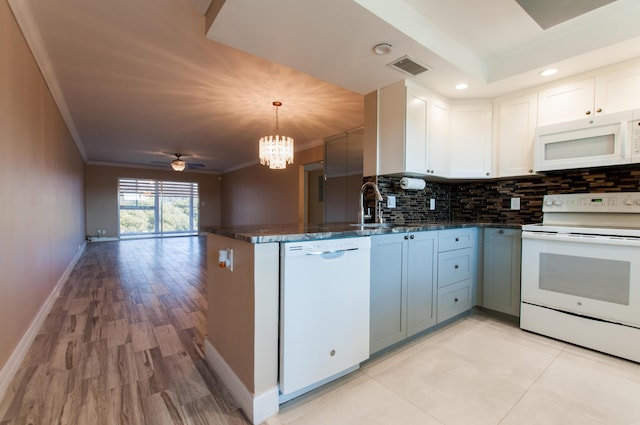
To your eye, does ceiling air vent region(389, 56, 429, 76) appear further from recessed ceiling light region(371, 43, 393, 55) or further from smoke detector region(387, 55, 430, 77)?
recessed ceiling light region(371, 43, 393, 55)

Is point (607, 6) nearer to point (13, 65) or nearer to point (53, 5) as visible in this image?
point (53, 5)

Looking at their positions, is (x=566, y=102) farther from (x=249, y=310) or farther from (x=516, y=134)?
(x=249, y=310)

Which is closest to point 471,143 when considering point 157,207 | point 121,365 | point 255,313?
point 255,313

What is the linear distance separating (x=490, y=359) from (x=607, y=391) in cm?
58

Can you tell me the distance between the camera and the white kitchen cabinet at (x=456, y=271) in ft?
7.86

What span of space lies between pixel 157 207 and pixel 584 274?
1056 cm

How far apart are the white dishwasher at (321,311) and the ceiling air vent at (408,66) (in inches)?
58.1

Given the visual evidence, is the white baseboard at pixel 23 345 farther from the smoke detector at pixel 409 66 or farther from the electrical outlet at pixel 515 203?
the electrical outlet at pixel 515 203

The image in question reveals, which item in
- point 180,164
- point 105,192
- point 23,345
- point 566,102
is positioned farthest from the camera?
point 105,192

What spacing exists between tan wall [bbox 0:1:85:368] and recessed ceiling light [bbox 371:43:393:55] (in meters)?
2.35

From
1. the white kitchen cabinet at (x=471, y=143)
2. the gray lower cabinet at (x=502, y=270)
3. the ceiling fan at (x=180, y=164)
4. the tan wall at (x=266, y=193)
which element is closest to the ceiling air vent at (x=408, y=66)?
the white kitchen cabinet at (x=471, y=143)

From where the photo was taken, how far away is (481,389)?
64.4 inches

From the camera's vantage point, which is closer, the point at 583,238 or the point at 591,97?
the point at 583,238

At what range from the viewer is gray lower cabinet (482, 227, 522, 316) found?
2520 millimetres
